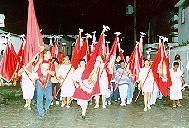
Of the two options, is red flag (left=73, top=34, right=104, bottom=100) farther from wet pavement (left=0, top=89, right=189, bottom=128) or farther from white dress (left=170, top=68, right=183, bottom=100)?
white dress (left=170, top=68, right=183, bottom=100)

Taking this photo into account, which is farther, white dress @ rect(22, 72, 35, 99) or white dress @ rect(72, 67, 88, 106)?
white dress @ rect(22, 72, 35, 99)

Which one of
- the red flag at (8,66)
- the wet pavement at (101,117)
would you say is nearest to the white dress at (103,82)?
the wet pavement at (101,117)

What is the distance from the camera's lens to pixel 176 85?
1492cm

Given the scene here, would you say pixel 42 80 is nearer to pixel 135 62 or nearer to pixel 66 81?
pixel 66 81

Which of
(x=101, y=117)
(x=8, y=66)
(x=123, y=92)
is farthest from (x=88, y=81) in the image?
(x=8, y=66)

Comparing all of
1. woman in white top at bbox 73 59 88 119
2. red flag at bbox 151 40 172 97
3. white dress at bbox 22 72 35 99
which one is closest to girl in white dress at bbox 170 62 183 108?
red flag at bbox 151 40 172 97

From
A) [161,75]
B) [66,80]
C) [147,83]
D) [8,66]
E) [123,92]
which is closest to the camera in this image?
[147,83]

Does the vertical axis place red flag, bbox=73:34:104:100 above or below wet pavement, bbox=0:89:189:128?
above

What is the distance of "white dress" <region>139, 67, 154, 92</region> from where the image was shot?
1378 centimetres

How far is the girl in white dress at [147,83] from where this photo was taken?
45.2 feet

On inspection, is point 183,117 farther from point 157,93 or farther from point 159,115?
point 157,93

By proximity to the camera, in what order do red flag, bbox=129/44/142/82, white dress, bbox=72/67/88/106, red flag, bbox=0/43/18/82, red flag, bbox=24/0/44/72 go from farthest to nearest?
1. red flag, bbox=0/43/18/82
2. red flag, bbox=129/44/142/82
3. white dress, bbox=72/67/88/106
4. red flag, bbox=24/0/44/72

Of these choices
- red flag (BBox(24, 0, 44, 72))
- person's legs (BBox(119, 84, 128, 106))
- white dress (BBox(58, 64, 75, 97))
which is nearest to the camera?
red flag (BBox(24, 0, 44, 72))

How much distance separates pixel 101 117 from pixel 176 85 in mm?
4145
